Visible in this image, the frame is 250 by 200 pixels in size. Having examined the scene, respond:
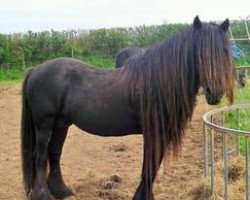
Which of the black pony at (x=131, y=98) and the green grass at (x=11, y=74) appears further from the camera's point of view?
the green grass at (x=11, y=74)

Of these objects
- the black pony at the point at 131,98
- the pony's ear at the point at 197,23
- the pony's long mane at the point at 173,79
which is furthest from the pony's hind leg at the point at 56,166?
the pony's ear at the point at 197,23

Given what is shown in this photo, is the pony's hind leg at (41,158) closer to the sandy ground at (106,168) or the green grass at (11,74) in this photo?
the sandy ground at (106,168)

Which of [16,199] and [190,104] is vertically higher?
[190,104]

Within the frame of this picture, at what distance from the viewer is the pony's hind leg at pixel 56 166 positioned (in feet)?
17.6

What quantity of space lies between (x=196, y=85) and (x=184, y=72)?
0.17 m

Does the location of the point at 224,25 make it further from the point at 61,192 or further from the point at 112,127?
the point at 61,192

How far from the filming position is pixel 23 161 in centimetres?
527

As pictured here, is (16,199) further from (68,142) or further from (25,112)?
(68,142)

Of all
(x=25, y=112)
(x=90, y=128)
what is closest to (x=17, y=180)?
(x=25, y=112)

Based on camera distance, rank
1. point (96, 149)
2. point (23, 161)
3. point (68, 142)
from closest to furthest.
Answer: point (23, 161) < point (96, 149) < point (68, 142)

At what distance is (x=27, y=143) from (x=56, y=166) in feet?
1.45

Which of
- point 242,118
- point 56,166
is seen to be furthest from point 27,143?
point 242,118

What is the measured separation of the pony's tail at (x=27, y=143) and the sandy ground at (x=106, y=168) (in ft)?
1.17

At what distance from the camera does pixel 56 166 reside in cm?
548
